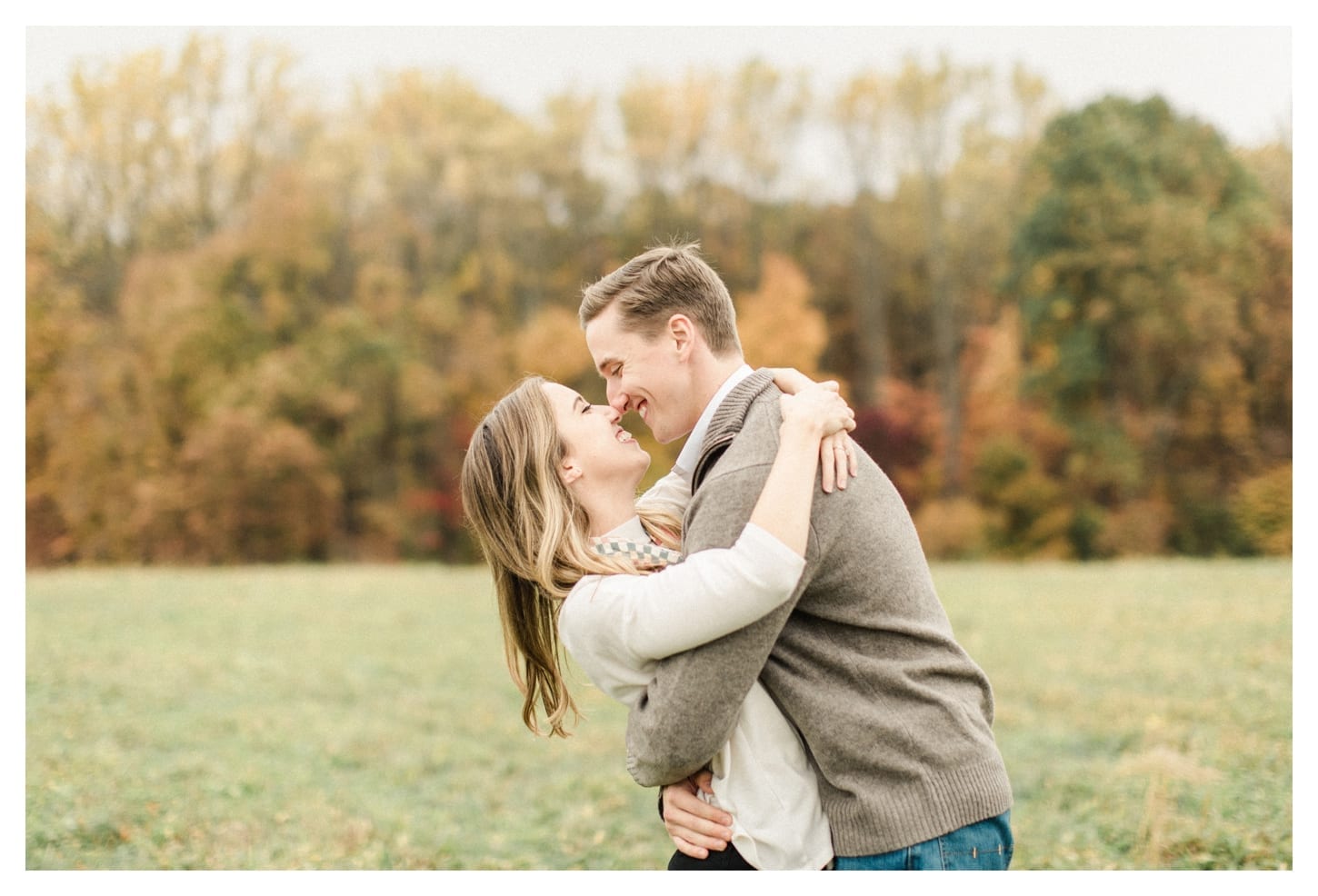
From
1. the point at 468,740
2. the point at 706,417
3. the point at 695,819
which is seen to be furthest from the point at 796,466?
the point at 468,740

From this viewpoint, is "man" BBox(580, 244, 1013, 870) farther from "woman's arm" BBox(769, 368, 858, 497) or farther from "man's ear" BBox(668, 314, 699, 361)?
"man's ear" BBox(668, 314, 699, 361)

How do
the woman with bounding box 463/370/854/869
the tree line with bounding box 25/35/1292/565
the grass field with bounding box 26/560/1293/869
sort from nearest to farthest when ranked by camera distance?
the woman with bounding box 463/370/854/869
the grass field with bounding box 26/560/1293/869
the tree line with bounding box 25/35/1292/565

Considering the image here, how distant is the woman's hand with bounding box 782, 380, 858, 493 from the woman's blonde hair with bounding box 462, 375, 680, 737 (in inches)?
19.0

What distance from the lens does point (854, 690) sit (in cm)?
214

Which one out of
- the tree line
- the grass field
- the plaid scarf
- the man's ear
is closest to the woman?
the plaid scarf

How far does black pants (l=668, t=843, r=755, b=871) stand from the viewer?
2.28 m

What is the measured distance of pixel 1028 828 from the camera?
225 inches

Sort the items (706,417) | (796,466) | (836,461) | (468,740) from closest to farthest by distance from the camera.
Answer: (796,466) < (836,461) < (706,417) < (468,740)

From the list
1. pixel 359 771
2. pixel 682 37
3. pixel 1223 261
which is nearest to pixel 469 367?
pixel 682 37

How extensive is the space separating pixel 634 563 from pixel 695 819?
53cm

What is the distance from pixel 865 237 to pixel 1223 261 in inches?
309

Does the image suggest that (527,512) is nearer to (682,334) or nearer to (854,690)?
(682,334)

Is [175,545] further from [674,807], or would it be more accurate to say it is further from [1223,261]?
[674,807]

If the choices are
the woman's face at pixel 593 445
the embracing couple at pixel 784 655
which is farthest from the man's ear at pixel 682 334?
the woman's face at pixel 593 445
